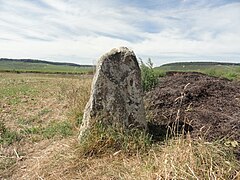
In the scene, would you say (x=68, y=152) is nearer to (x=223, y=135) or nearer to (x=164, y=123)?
(x=164, y=123)

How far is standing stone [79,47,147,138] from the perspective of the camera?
514 cm

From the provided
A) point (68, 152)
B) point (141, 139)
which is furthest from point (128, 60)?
point (68, 152)

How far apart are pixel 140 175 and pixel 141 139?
1095 millimetres

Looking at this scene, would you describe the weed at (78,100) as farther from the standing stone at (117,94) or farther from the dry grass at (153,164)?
the dry grass at (153,164)

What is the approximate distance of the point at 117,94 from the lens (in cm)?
527

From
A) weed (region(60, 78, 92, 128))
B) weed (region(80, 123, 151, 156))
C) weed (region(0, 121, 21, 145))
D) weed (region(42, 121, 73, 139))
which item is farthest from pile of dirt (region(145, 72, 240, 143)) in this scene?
weed (region(0, 121, 21, 145))

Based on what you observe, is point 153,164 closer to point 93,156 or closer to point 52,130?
point 93,156

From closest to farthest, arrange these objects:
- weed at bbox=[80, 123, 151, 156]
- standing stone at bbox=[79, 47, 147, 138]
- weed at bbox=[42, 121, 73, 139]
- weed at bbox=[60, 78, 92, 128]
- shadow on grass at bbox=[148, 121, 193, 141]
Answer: weed at bbox=[80, 123, 151, 156], shadow on grass at bbox=[148, 121, 193, 141], standing stone at bbox=[79, 47, 147, 138], weed at bbox=[42, 121, 73, 139], weed at bbox=[60, 78, 92, 128]

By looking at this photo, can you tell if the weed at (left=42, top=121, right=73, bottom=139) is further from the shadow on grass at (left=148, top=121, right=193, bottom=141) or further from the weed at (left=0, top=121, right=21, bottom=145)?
the shadow on grass at (left=148, top=121, right=193, bottom=141)

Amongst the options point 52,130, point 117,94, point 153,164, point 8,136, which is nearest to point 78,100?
point 52,130

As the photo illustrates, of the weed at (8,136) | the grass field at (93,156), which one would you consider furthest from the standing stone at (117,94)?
the weed at (8,136)

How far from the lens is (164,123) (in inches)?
224

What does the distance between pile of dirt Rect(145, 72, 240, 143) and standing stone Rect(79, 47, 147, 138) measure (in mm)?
514

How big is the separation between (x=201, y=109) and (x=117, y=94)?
159 centimetres
